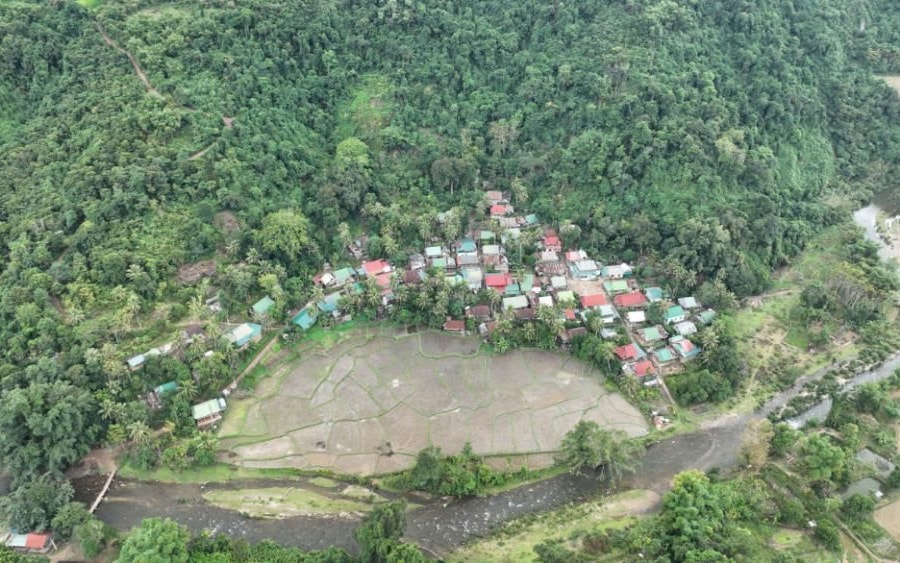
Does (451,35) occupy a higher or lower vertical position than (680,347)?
higher

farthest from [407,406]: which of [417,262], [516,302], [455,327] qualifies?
[417,262]

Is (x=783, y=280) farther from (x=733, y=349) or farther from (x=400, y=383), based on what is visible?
(x=400, y=383)

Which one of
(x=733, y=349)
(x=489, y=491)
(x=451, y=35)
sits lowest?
(x=489, y=491)

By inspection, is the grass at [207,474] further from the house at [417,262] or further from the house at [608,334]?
the house at [608,334]

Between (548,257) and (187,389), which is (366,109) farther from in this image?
(187,389)

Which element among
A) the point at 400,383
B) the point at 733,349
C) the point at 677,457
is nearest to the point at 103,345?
the point at 400,383

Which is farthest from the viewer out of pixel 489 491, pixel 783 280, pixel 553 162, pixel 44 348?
pixel 553 162

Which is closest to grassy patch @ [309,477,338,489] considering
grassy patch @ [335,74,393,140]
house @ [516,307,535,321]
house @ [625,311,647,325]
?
house @ [516,307,535,321]

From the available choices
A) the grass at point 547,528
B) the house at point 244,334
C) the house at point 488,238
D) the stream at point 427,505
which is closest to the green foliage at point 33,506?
the stream at point 427,505
